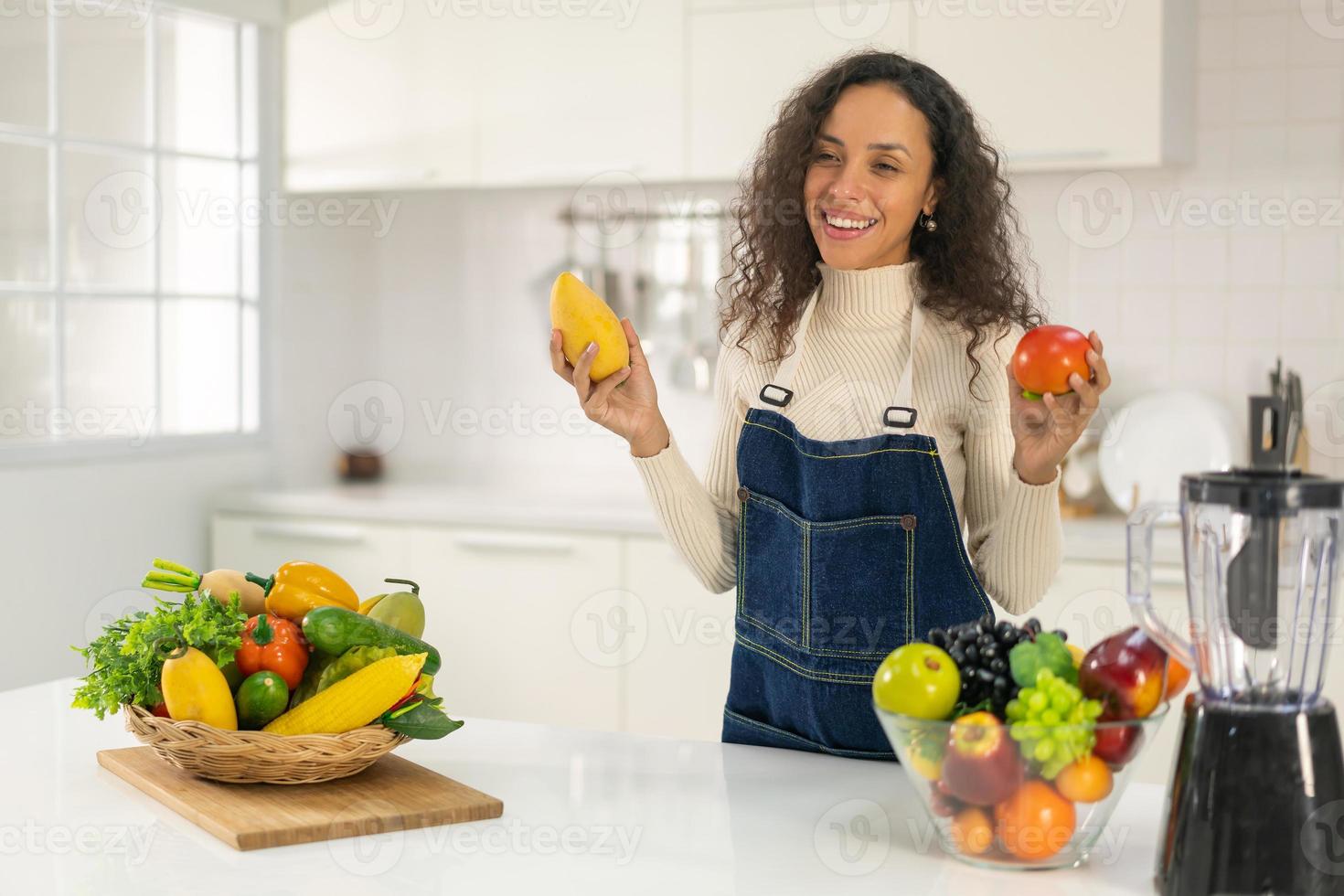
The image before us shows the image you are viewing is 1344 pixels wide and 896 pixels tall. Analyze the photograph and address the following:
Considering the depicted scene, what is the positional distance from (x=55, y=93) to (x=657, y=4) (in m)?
1.32

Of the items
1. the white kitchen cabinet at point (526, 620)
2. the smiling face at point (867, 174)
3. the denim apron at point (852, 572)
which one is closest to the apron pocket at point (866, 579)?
the denim apron at point (852, 572)

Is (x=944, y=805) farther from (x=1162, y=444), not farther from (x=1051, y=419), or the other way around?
(x=1162, y=444)

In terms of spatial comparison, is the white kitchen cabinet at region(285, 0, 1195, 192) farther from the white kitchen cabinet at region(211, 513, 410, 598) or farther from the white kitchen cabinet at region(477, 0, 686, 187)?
the white kitchen cabinet at region(211, 513, 410, 598)

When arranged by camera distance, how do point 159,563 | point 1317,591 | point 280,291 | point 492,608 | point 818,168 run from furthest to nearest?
point 280,291, point 492,608, point 818,168, point 159,563, point 1317,591

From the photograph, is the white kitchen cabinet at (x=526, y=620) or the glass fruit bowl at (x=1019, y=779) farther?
the white kitchen cabinet at (x=526, y=620)

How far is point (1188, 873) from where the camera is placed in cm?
100

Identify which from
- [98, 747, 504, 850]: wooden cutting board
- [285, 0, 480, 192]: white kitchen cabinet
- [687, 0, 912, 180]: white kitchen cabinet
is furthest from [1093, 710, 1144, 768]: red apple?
[285, 0, 480, 192]: white kitchen cabinet

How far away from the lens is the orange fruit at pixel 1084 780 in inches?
40.9

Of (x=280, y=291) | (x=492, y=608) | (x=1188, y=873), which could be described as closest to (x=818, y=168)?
(x=1188, y=873)

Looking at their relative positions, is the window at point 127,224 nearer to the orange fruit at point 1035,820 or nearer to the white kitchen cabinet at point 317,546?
the white kitchen cabinet at point 317,546

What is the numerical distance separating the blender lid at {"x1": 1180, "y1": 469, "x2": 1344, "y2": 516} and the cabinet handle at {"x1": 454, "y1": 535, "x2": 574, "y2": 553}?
2.26m

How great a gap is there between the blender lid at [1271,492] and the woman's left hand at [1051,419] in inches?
11.1

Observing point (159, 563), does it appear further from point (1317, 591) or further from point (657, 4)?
point (657, 4)

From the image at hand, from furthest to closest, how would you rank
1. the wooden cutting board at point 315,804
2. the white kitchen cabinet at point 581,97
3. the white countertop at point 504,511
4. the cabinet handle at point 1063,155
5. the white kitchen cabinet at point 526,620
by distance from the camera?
1. the white kitchen cabinet at point 581,97
2. the white kitchen cabinet at point 526,620
3. the cabinet handle at point 1063,155
4. the white countertop at point 504,511
5. the wooden cutting board at point 315,804
